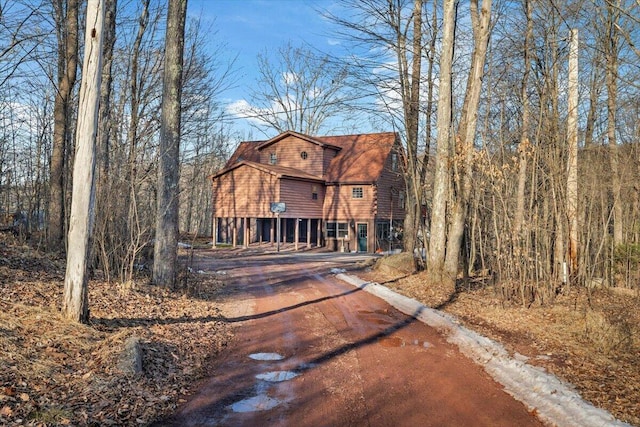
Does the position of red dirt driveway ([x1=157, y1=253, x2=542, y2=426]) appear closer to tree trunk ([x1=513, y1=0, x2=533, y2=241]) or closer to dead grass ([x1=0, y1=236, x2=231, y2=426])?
dead grass ([x1=0, y1=236, x2=231, y2=426])

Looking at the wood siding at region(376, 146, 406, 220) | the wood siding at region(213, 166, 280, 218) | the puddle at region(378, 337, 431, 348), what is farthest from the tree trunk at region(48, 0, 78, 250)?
the wood siding at region(376, 146, 406, 220)

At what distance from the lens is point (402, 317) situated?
9.97 meters

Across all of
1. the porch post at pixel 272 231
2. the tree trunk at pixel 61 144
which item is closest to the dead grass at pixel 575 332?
the tree trunk at pixel 61 144

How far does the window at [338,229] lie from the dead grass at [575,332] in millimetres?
20309

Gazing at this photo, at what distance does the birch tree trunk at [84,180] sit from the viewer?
21.5 ft

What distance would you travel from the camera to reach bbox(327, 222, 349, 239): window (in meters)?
34.2

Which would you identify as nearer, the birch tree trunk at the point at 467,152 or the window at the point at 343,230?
the birch tree trunk at the point at 467,152

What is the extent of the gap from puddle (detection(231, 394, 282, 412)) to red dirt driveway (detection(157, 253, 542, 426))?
0.4 inches

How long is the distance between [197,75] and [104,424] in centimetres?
2243

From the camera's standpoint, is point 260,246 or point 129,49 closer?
point 129,49

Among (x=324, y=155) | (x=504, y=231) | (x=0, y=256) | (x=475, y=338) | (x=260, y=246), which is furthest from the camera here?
(x=324, y=155)

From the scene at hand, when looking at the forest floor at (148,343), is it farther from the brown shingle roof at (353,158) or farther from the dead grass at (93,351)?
the brown shingle roof at (353,158)

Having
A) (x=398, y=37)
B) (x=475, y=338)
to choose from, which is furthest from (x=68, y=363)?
(x=398, y=37)

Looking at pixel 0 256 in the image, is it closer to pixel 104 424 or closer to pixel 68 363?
pixel 68 363
